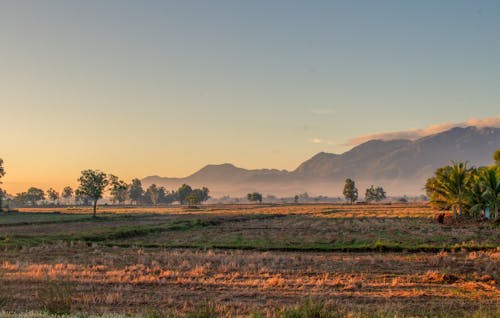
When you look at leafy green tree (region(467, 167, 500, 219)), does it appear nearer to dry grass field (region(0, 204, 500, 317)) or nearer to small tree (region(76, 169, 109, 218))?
dry grass field (region(0, 204, 500, 317))

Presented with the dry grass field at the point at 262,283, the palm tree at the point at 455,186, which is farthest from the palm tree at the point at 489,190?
the dry grass field at the point at 262,283

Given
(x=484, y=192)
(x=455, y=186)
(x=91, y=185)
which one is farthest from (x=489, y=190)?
(x=91, y=185)

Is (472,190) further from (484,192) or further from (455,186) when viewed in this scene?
(484,192)

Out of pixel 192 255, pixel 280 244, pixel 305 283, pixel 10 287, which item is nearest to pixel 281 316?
pixel 305 283

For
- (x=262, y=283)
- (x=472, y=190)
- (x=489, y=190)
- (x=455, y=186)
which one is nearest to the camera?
(x=262, y=283)

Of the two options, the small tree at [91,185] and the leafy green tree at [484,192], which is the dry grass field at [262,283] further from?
the small tree at [91,185]

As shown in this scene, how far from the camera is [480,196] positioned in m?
62.4

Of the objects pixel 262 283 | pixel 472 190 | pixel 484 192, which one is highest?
pixel 472 190

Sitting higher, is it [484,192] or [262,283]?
[484,192]

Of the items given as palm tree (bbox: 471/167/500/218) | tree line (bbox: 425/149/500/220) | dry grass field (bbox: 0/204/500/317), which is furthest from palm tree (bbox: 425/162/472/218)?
dry grass field (bbox: 0/204/500/317)

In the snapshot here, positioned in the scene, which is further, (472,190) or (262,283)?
(472,190)

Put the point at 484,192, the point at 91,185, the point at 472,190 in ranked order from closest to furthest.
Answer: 1. the point at 484,192
2. the point at 472,190
3. the point at 91,185

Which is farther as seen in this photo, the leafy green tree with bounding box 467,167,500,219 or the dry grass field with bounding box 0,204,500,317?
the leafy green tree with bounding box 467,167,500,219

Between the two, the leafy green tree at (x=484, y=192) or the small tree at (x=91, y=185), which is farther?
the small tree at (x=91, y=185)
